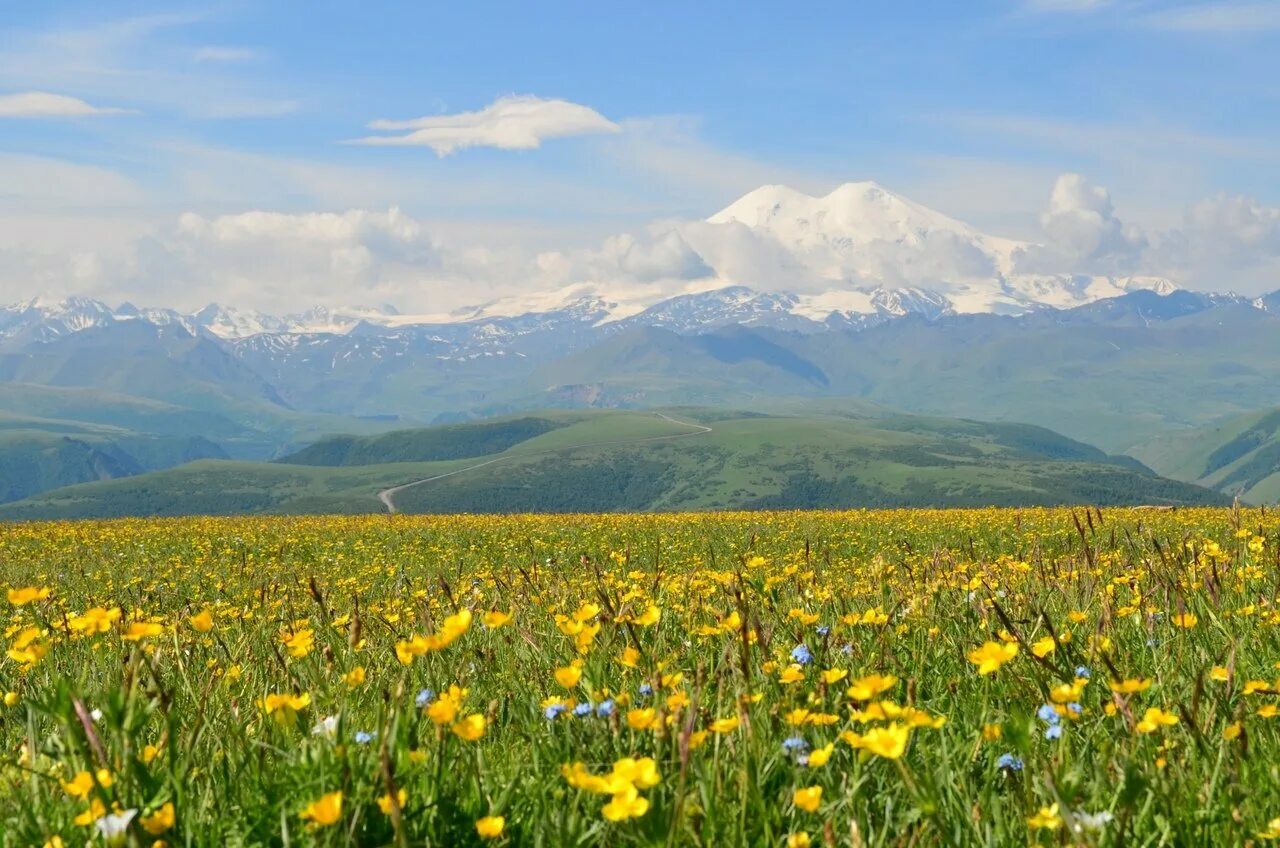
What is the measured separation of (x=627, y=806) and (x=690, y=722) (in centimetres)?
42

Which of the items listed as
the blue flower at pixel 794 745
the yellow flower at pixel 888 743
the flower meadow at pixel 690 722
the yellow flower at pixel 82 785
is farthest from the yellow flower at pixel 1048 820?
the yellow flower at pixel 82 785

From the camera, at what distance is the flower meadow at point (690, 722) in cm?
295

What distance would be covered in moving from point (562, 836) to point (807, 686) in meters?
2.13

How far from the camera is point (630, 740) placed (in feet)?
12.8

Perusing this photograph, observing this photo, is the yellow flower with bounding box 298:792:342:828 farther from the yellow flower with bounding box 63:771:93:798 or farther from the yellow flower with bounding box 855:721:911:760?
the yellow flower with bounding box 855:721:911:760

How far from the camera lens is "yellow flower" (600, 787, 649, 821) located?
7.70 feet

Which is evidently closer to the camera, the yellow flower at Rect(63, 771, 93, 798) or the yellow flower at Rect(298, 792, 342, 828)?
the yellow flower at Rect(298, 792, 342, 828)

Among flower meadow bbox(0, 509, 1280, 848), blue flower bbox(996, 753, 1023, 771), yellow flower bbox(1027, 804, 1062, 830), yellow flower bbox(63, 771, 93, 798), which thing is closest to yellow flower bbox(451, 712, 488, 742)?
flower meadow bbox(0, 509, 1280, 848)

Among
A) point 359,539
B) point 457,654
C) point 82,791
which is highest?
point 82,791

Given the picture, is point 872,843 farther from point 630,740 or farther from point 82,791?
point 82,791

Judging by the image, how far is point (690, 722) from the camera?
9.05ft

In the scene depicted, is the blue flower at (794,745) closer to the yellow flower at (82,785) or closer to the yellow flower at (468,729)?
the yellow flower at (468,729)

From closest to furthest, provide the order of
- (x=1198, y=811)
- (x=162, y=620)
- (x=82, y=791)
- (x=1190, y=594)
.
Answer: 1. (x=82, y=791)
2. (x=1198, y=811)
3. (x=1190, y=594)
4. (x=162, y=620)

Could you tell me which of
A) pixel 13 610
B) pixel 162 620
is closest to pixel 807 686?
pixel 162 620
